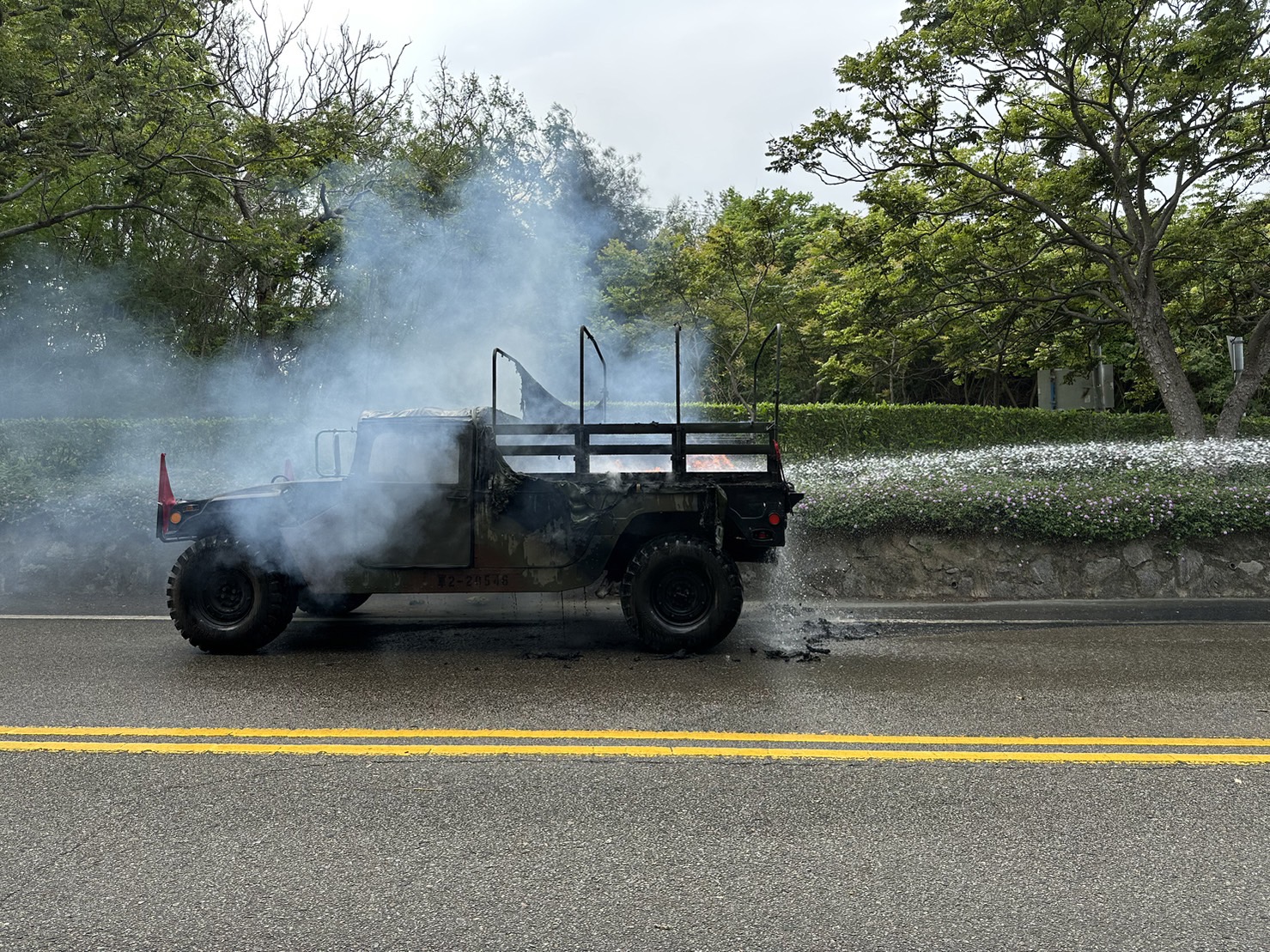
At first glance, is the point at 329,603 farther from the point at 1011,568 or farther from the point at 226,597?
the point at 1011,568

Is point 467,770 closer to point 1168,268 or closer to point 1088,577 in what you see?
point 1088,577

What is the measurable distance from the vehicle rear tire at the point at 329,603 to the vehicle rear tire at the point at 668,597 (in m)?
2.54

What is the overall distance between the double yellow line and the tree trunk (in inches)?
470

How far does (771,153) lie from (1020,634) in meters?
8.49

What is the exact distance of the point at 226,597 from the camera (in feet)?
22.3

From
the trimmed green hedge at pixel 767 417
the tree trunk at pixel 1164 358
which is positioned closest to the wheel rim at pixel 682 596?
the trimmed green hedge at pixel 767 417

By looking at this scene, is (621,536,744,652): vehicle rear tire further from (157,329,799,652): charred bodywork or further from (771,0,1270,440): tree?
(771,0,1270,440): tree

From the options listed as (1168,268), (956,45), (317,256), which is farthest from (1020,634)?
(317,256)

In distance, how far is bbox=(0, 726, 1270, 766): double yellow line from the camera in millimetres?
4383

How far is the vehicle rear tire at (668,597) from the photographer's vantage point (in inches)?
260

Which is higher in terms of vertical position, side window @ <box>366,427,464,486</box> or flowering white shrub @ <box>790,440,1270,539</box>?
side window @ <box>366,427,464,486</box>

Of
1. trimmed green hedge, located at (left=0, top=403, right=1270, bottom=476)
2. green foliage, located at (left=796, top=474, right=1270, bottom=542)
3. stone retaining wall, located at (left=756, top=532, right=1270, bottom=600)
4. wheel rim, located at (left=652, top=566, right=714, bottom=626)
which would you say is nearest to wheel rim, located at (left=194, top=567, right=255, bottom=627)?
wheel rim, located at (left=652, top=566, right=714, bottom=626)

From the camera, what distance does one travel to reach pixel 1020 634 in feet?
24.3

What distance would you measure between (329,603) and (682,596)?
3094 mm
